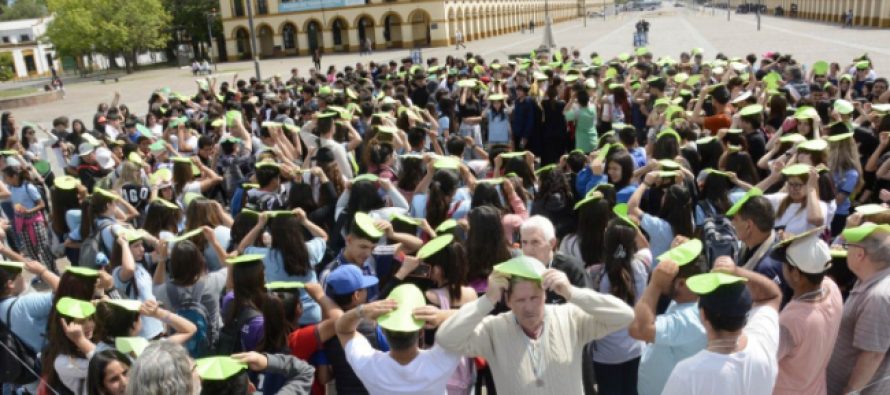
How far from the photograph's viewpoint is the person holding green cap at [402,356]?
9.96 feet

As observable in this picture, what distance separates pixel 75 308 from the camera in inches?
142

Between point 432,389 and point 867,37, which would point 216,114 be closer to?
point 432,389

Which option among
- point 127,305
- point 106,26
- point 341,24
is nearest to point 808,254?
point 127,305

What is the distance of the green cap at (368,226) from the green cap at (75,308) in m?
1.63

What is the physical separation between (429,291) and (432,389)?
72cm

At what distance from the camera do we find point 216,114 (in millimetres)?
10578

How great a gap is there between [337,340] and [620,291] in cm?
167

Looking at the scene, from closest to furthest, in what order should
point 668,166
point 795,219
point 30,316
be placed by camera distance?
point 30,316
point 795,219
point 668,166

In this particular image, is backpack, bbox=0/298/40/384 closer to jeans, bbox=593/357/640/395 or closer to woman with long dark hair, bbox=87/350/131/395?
woman with long dark hair, bbox=87/350/131/395

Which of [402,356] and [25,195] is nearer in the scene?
[402,356]

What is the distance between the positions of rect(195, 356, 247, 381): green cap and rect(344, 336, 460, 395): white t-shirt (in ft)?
1.84

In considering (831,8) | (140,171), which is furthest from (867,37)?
(140,171)

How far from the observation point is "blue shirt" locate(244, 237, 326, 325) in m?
4.24

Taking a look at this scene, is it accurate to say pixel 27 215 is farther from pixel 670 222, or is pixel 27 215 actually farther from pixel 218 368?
pixel 670 222
